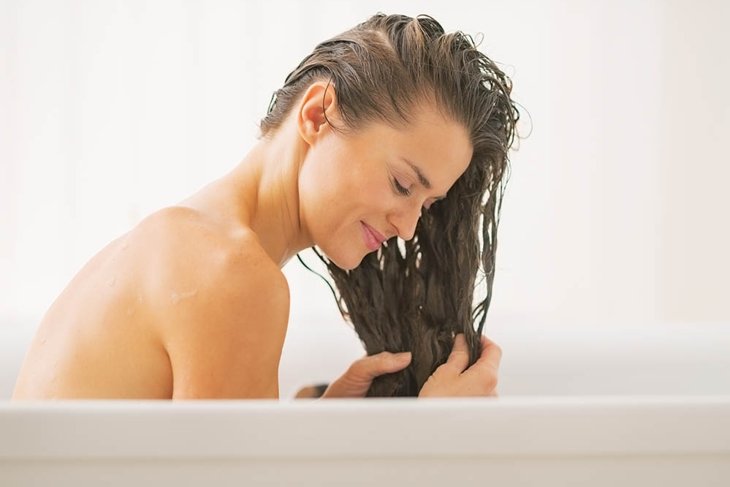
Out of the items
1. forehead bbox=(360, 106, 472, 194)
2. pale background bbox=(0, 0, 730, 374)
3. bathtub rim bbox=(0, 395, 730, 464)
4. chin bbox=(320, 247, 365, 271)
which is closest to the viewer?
bathtub rim bbox=(0, 395, 730, 464)

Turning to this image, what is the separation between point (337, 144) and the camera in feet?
3.86

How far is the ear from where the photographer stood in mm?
1176

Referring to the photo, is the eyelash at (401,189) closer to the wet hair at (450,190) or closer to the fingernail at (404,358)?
the wet hair at (450,190)

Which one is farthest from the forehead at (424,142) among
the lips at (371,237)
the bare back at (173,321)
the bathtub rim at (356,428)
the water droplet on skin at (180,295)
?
the bathtub rim at (356,428)

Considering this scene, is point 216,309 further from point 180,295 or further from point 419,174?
point 419,174

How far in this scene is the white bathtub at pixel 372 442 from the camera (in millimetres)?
752

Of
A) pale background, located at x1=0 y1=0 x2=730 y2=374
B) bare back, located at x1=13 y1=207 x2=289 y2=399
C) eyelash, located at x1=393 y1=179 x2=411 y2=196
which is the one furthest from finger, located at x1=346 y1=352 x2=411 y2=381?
pale background, located at x1=0 y1=0 x2=730 y2=374

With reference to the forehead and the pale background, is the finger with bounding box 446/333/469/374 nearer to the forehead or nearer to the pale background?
the forehead

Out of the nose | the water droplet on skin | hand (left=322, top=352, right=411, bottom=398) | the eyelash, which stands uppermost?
the eyelash

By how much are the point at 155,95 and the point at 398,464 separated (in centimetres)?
281

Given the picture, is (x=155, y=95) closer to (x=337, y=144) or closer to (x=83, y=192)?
(x=83, y=192)

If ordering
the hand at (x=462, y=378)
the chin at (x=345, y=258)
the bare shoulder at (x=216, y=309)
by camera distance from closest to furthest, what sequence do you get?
the bare shoulder at (x=216, y=309) < the chin at (x=345, y=258) < the hand at (x=462, y=378)

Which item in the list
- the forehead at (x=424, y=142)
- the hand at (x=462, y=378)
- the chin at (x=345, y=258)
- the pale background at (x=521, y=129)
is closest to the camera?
the forehead at (x=424, y=142)

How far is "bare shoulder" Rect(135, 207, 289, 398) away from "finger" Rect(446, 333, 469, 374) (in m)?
0.50
